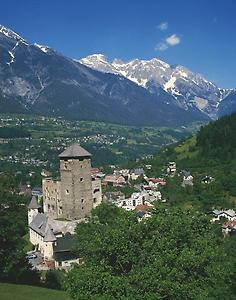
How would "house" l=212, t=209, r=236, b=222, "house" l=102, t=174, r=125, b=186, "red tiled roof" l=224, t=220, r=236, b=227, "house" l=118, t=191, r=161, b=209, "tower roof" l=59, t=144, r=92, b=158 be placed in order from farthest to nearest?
"house" l=102, t=174, r=125, b=186, "house" l=118, t=191, r=161, b=209, "house" l=212, t=209, r=236, b=222, "red tiled roof" l=224, t=220, r=236, b=227, "tower roof" l=59, t=144, r=92, b=158

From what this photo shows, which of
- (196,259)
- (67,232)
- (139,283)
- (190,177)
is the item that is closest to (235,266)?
(196,259)

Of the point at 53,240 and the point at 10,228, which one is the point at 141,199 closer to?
the point at 53,240

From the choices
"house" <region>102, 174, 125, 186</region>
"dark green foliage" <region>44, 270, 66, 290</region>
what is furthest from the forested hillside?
"dark green foliage" <region>44, 270, 66, 290</region>

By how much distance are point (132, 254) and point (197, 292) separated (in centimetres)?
375

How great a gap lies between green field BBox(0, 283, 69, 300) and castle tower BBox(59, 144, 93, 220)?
105 feet

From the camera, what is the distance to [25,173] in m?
187

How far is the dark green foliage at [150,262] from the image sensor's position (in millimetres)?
23672

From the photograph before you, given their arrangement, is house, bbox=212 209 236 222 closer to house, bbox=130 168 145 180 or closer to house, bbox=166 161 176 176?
house, bbox=166 161 176 176

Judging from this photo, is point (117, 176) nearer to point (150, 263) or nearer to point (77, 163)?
point (77, 163)

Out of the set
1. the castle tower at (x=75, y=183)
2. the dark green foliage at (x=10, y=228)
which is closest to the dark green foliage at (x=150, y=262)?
the dark green foliage at (x=10, y=228)

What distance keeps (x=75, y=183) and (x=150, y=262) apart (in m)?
43.8

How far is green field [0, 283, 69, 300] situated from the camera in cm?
3288

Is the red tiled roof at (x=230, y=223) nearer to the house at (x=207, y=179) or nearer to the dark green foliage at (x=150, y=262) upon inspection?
the house at (x=207, y=179)

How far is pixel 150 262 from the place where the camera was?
2519 cm
